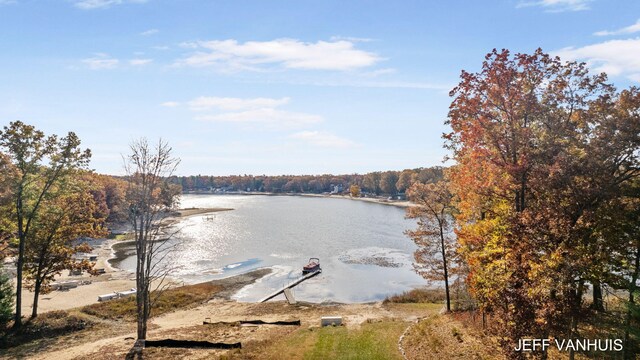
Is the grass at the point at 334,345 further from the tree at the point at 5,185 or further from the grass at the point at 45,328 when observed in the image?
the tree at the point at 5,185

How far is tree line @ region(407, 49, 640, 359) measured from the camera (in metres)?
13.6

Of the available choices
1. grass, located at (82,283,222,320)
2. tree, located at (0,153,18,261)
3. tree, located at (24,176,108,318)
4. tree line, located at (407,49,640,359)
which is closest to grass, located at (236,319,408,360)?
tree line, located at (407,49,640,359)

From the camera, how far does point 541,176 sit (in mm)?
14844

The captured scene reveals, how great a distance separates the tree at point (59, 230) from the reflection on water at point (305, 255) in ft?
27.9

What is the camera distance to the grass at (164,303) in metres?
37.7

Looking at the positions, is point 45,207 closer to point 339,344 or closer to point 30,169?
point 30,169

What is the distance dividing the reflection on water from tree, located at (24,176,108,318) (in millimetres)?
8507

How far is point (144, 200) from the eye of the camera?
22.0 metres

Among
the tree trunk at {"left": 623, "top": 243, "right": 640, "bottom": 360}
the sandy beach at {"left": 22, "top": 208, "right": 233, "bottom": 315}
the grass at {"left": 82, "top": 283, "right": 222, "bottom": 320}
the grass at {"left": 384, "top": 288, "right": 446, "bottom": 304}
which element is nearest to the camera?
the tree trunk at {"left": 623, "top": 243, "right": 640, "bottom": 360}

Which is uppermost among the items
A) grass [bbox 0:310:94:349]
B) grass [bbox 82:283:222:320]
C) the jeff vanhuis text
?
the jeff vanhuis text

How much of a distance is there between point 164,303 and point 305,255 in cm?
3412

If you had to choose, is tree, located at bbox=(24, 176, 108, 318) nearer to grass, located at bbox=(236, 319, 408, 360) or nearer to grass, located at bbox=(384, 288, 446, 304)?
grass, located at bbox=(236, 319, 408, 360)

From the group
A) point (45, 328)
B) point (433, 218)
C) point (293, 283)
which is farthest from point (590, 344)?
point (293, 283)

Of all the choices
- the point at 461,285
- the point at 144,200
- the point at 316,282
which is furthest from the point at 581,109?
the point at 316,282
